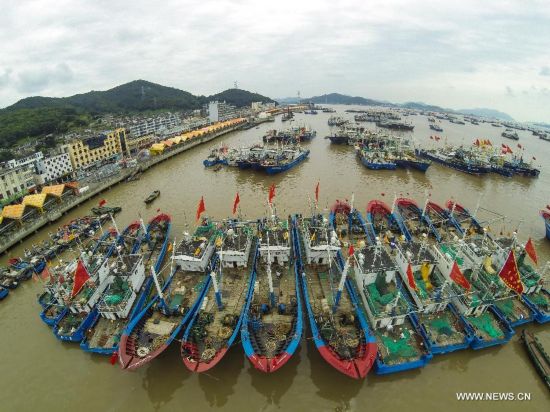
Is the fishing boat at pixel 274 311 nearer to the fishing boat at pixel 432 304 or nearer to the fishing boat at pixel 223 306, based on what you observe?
the fishing boat at pixel 223 306

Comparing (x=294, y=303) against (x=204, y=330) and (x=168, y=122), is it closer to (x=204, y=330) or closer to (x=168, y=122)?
(x=204, y=330)

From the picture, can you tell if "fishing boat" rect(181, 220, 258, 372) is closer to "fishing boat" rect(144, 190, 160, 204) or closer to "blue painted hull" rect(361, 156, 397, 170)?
"fishing boat" rect(144, 190, 160, 204)

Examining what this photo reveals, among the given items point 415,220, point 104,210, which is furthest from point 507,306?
point 104,210

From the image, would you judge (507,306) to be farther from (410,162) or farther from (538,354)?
(410,162)

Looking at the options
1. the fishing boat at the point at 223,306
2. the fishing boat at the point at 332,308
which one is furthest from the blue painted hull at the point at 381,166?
the fishing boat at the point at 223,306

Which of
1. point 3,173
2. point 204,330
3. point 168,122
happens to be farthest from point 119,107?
point 204,330
